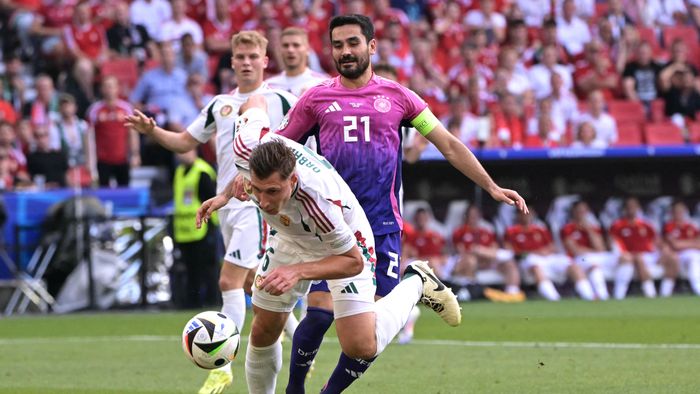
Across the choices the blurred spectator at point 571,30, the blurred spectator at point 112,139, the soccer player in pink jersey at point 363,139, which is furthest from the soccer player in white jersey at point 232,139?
the blurred spectator at point 571,30

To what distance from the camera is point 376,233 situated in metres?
7.68

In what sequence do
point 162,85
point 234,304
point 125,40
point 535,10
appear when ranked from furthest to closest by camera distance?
point 535,10 → point 125,40 → point 162,85 → point 234,304

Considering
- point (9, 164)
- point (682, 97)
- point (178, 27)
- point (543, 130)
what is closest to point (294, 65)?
point (9, 164)

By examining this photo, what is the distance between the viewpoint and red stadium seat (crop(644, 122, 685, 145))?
782 inches

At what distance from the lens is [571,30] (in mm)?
23250

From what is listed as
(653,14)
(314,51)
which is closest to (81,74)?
(314,51)

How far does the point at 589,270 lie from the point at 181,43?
7223mm

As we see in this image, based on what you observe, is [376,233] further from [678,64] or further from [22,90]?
[678,64]

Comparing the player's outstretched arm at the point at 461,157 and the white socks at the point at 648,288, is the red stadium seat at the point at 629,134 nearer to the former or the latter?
the white socks at the point at 648,288

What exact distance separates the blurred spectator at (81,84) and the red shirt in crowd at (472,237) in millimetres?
6060

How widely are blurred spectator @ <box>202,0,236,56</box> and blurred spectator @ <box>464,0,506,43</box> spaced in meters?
4.39

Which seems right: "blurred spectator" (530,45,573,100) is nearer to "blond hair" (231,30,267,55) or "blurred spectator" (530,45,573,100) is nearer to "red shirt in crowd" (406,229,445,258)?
"red shirt in crowd" (406,229,445,258)

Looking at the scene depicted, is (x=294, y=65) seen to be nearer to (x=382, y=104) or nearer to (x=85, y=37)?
(x=382, y=104)

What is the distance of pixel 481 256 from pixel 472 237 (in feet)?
1.10
